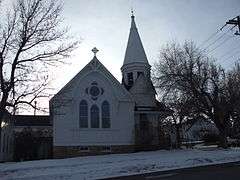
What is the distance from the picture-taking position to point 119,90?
34.7 m

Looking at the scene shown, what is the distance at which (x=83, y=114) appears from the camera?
33.4 m

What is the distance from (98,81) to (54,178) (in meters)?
17.4

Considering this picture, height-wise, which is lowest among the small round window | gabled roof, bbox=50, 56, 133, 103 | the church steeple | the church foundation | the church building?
the church foundation

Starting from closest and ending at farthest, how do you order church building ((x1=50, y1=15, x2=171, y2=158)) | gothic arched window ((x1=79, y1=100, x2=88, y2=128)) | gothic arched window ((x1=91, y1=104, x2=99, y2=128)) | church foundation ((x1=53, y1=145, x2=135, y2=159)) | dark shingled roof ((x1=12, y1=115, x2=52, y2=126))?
church foundation ((x1=53, y1=145, x2=135, y2=159)) → church building ((x1=50, y1=15, x2=171, y2=158)) → gothic arched window ((x1=79, y1=100, x2=88, y2=128)) → gothic arched window ((x1=91, y1=104, x2=99, y2=128)) → dark shingled roof ((x1=12, y1=115, x2=52, y2=126))

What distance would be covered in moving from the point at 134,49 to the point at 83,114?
41.3 ft

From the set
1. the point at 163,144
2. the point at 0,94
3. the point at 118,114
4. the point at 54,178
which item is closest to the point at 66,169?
the point at 54,178

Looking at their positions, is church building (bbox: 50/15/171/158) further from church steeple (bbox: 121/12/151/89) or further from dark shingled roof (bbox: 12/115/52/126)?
dark shingled roof (bbox: 12/115/52/126)

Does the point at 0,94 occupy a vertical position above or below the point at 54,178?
above

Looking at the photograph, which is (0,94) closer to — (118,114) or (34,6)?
(34,6)

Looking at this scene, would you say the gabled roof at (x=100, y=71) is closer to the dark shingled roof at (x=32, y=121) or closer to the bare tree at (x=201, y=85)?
the bare tree at (x=201, y=85)

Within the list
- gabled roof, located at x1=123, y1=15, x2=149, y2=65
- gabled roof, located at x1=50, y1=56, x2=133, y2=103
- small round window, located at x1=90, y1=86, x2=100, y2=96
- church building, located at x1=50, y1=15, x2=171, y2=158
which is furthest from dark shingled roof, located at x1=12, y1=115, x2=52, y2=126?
gabled roof, located at x1=50, y1=56, x2=133, y2=103

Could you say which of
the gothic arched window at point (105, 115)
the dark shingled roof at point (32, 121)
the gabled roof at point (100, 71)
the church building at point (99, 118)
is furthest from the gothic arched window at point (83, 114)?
the dark shingled roof at point (32, 121)

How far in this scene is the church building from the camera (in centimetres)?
3256

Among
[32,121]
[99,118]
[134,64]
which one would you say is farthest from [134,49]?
[32,121]
